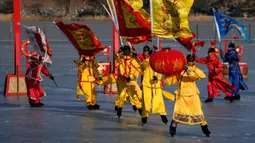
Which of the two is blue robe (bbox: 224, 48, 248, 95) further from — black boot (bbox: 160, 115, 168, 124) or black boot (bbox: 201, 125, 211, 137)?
black boot (bbox: 201, 125, 211, 137)

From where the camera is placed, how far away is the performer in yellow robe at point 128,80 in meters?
18.3

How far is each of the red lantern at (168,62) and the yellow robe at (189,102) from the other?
325 mm

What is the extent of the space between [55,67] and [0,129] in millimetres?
15029

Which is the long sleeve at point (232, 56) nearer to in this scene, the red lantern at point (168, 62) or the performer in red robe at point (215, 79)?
the performer in red robe at point (215, 79)

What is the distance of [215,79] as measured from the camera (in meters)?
21.5

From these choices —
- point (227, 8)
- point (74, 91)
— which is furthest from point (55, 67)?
point (227, 8)

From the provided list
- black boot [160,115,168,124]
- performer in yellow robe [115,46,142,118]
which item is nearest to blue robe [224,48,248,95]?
performer in yellow robe [115,46,142,118]

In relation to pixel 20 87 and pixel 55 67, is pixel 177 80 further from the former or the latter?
pixel 55 67

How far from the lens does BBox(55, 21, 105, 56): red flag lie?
2019 cm

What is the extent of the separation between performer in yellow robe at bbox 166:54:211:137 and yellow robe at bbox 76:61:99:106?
4288 mm

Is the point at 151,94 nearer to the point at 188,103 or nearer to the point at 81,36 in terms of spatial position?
the point at 188,103

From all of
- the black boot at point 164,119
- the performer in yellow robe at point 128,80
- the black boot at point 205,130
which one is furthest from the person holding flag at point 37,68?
the black boot at point 205,130

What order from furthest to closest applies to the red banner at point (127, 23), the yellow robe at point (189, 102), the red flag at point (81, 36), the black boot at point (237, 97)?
the black boot at point (237, 97)
the red flag at point (81, 36)
the red banner at point (127, 23)
the yellow robe at point (189, 102)

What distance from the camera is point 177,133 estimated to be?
16.2m
